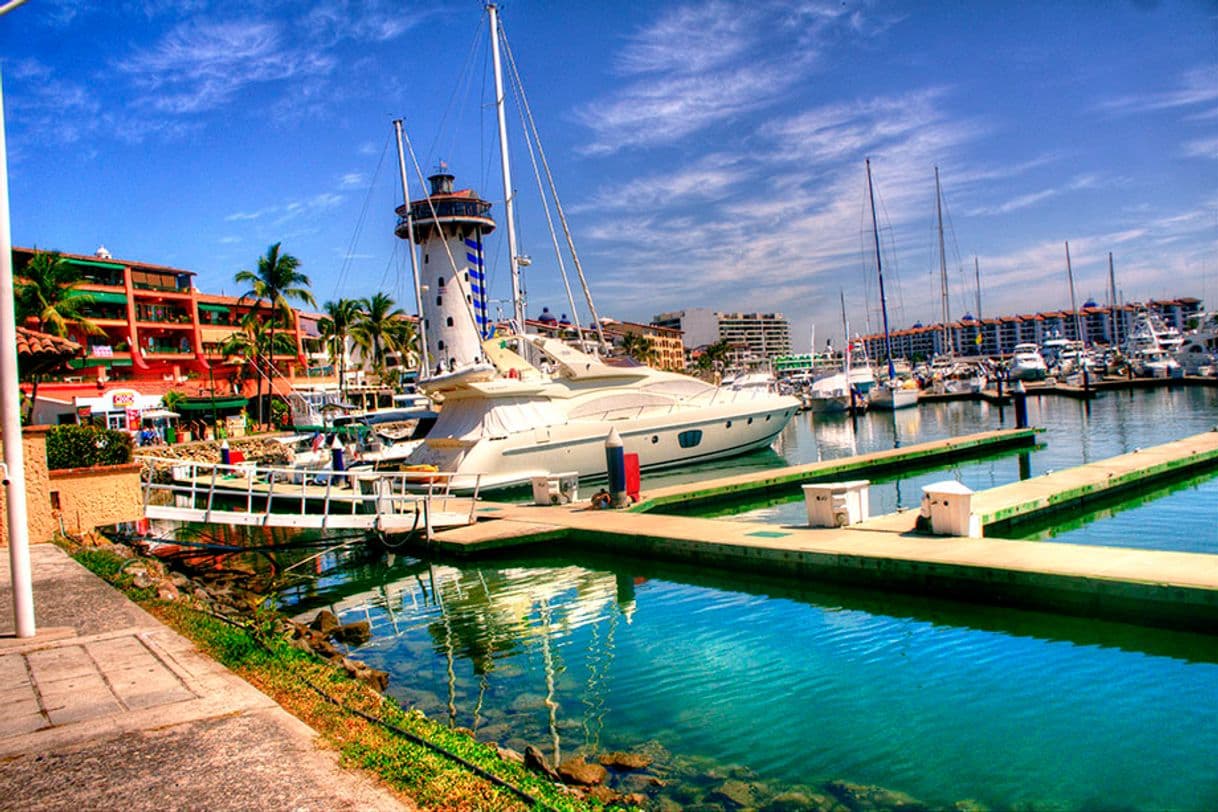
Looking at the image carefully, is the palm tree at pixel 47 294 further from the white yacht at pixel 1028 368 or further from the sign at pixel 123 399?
the white yacht at pixel 1028 368

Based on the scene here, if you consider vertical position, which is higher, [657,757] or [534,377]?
[534,377]

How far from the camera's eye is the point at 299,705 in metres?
6.00

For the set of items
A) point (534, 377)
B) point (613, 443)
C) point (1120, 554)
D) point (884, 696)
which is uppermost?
point (534, 377)

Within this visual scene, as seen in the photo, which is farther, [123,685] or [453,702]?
[453,702]

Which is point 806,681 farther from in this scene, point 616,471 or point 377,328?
point 377,328

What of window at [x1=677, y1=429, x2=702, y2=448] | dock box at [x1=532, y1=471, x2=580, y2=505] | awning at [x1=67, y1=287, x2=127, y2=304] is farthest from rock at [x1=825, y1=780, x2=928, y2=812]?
awning at [x1=67, y1=287, x2=127, y2=304]

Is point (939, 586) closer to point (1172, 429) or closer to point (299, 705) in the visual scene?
point (299, 705)

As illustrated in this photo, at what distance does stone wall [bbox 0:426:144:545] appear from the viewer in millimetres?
14852

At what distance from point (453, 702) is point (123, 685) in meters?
3.06

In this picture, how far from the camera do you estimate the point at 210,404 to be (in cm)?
4575

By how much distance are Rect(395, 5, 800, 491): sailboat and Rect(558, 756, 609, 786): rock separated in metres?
15.6

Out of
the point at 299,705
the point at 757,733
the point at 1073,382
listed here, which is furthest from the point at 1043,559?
the point at 1073,382

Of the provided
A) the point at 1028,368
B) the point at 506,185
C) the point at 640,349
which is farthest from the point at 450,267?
the point at 640,349

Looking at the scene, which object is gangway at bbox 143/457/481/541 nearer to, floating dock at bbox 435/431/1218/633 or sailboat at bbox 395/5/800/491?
floating dock at bbox 435/431/1218/633
